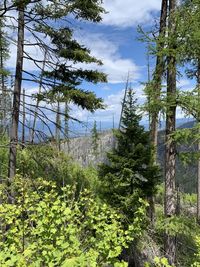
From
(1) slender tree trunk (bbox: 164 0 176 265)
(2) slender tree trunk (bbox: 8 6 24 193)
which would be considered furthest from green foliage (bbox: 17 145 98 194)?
(1) slender tree trunk (bbox: 164 0 176 265)

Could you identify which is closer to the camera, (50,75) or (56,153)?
(56,153)

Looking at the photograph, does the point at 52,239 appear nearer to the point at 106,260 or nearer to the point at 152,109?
the point at 106,260

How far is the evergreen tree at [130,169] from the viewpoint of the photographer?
12.8 metres

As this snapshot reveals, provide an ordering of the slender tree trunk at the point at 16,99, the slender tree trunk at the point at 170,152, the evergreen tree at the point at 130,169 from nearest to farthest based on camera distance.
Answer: the slender tree trunk at the point at 170,152 → the slender tree trunk at the point at 16,99 → the evergreen tree at the point at 130,169

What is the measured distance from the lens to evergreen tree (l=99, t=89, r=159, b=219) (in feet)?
42.1

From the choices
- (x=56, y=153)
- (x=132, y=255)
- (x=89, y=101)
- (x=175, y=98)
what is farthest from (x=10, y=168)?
(x=132, y=255)

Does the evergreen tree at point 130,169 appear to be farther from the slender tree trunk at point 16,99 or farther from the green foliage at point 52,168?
the slender tree trunk at point 16,99

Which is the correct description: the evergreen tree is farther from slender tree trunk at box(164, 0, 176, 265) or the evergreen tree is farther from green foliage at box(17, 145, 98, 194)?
slender tree trunk at box(164, 0, 176, 265)

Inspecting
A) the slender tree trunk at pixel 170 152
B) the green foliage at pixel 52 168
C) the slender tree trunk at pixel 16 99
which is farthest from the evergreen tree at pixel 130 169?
the slender tree trunk at pixel 16 99

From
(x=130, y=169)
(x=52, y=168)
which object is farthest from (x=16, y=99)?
(x=130, y=169)

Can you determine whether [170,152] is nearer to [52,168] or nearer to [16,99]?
[52,168]

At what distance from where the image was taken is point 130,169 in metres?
13.1

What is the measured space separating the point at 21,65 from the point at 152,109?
4883 millimetres

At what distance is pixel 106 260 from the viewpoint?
14.1 ft
